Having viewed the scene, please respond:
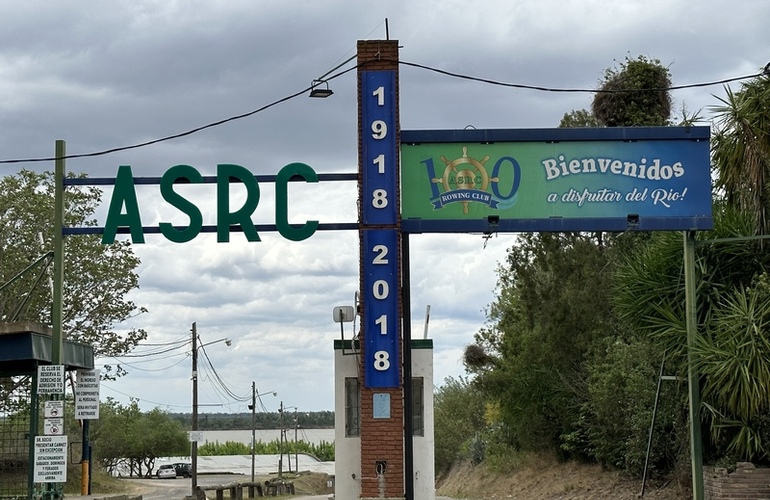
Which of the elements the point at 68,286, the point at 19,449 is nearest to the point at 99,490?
the point at 68,286

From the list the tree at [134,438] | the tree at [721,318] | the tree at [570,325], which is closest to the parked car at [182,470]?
the tree at [134,438]

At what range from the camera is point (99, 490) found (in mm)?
45969

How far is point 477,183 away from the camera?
19.2m

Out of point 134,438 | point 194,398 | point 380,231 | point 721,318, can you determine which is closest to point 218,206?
point 380,231

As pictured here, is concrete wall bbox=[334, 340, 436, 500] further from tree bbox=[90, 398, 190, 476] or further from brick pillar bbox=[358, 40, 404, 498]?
tree bbox=[90, 398, 190, 476]

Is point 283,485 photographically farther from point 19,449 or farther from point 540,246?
point 19,449

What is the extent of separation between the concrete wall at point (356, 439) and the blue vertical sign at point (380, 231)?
1.78 meters

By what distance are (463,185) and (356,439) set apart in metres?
5.42

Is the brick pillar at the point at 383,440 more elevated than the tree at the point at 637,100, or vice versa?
the tree at the point at 637,100

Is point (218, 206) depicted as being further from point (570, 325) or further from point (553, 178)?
point (570, 325)

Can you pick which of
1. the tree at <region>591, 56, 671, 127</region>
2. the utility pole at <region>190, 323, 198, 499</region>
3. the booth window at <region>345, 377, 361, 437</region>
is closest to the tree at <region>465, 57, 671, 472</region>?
the tree at <region>591, 56, 671, 127</region>

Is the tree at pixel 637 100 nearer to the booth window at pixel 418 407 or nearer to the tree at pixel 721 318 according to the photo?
the tree at pixel 721 318

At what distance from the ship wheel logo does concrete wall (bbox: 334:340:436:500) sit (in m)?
3.12

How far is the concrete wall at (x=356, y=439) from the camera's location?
19.8 metres
